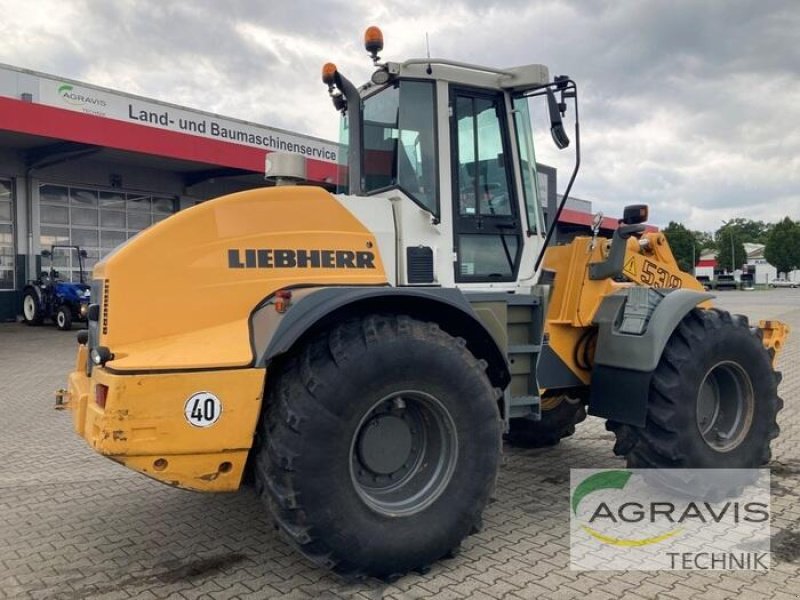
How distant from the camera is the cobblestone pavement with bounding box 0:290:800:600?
11.0ft

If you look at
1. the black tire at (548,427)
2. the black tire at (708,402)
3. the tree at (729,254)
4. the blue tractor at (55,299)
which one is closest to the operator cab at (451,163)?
the black tire at (708,402)

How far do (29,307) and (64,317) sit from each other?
1.70 m

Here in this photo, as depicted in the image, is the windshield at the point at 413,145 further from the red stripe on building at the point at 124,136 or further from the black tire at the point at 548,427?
the red stripe on building at the point at 124,136

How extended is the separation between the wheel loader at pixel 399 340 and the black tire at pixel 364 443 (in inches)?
0.4

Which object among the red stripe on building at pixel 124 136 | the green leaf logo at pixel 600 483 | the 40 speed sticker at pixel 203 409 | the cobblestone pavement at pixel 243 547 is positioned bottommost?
the cobblestone pavement at pixel 243 547

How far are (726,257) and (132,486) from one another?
8800cm

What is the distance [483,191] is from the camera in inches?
171

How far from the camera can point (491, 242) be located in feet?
14.4

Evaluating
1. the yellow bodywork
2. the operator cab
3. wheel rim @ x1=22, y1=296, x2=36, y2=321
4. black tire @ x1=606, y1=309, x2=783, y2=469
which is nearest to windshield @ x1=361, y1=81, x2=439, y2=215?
the operator cab

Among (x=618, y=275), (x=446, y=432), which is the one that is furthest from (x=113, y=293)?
(x=618, y=275)

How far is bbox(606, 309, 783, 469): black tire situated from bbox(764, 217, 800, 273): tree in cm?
7863

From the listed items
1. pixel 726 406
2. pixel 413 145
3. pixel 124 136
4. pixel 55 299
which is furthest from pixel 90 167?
pixel 726 406

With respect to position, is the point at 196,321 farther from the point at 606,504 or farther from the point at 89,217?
the point at 89,217

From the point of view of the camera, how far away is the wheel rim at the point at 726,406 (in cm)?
478
